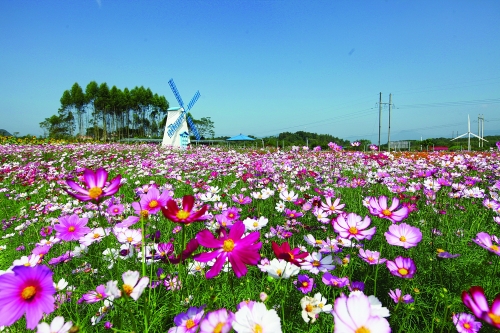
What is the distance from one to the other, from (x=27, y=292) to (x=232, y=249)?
Result: 40 cm

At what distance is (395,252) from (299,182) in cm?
185

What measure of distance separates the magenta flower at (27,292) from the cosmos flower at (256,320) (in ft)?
1.10

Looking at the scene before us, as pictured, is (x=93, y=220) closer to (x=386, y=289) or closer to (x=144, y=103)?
(x=386, y=289)

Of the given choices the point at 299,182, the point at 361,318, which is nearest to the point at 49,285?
the point at 361,318

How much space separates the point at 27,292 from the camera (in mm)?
506

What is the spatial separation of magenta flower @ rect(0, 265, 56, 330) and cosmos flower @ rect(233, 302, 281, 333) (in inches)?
13.1

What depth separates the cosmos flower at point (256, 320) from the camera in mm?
506

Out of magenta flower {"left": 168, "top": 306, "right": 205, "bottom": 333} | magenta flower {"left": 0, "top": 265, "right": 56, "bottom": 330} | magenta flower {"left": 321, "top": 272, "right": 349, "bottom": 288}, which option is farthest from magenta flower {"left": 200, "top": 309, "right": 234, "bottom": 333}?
magenta flower {"left": 321, "top": 272, "right": 349, "bottom": 288}

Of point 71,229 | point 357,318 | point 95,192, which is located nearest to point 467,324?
point 357,318

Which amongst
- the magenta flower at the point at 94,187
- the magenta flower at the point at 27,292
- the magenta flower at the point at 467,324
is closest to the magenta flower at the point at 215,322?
the magenta flower at the point at 27,292

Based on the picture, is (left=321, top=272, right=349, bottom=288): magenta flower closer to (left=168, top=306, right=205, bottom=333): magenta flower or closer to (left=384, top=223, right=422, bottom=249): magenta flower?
(left=384, top=223, right=422, bottom=249): magenta flower

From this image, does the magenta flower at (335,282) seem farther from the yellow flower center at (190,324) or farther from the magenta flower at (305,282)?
the yellow flower center at (190,324)

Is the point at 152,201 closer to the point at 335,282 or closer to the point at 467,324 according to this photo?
the point at 335,282

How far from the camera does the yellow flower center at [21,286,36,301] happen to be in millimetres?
506
